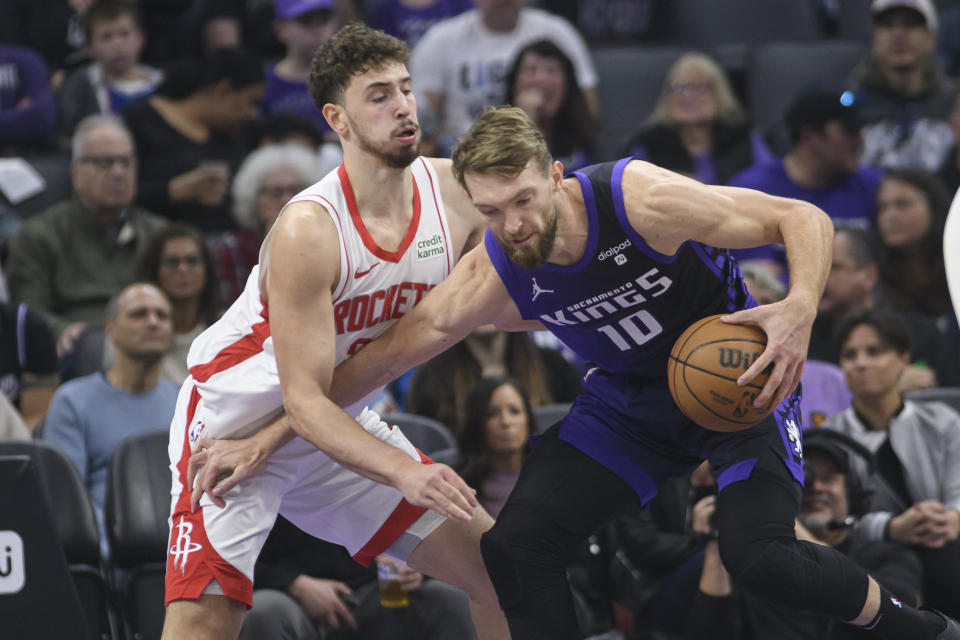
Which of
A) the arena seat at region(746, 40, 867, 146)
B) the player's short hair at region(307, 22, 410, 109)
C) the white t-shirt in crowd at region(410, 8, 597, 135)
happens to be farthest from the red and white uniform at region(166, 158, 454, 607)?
the arena seat at region(746, 40, 867, 146)

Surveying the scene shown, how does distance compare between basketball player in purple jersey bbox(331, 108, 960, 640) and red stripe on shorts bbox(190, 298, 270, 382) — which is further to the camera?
red stripe on shorts bbox(190, 298, 270, 382)

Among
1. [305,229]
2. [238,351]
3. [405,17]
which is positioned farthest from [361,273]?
[405,17]

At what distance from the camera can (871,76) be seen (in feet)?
27.7

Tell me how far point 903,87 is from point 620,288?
522 cm

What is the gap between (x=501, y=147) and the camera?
373cm

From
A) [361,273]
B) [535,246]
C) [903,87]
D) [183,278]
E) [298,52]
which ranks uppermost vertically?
[298,52]

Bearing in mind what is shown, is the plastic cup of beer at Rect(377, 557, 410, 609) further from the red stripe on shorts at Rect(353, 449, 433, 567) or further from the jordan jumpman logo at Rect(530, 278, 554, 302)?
the jordan jumpman logo at Rect(530, 278, 554, 302)

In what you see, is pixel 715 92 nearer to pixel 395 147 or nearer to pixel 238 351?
pixel 395 147

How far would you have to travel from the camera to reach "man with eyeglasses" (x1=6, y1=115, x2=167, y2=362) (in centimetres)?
690

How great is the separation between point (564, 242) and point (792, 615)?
217 centimetres

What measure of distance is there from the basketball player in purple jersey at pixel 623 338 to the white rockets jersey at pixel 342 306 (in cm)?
11

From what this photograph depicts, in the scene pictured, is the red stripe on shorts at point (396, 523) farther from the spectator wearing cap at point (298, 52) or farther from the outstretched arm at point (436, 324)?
the spectator wearing cap at point (298, 52)

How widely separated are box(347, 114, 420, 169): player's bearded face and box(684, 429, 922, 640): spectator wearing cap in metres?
2.15

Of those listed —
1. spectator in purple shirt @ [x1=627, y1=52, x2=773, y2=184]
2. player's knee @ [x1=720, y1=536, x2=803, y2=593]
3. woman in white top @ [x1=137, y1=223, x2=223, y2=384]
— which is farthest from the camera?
spectator in purple shirt @ [x1=627, y1=52, x2=773, y2=184]
